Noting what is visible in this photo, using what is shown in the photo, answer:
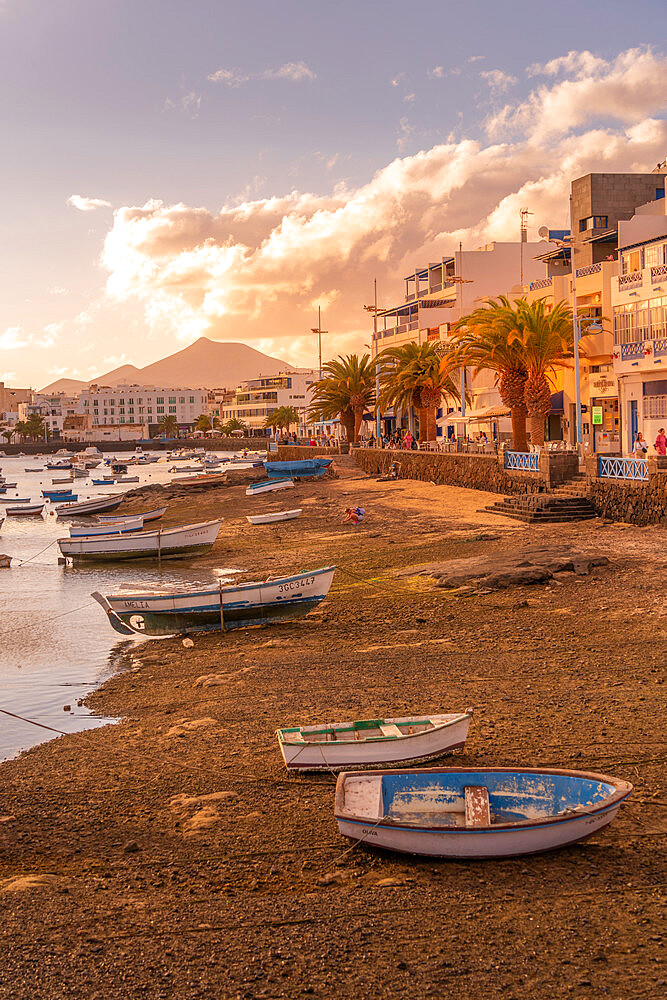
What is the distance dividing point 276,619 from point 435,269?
242ft

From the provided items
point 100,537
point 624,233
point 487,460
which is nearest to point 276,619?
point 100,537

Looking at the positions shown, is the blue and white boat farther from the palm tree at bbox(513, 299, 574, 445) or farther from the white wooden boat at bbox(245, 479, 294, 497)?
the palm tree at bbox(513, 299, 574, 445)

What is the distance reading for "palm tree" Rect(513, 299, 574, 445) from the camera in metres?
39.5

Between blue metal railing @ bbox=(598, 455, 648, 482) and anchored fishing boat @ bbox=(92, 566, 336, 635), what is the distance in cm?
1362

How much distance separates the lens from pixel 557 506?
32.0 meters

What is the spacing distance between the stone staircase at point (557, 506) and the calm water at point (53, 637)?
1180 centimetres

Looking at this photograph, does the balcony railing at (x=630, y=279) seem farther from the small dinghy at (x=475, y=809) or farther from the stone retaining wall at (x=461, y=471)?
the small dinghy at (x=475, y=809)

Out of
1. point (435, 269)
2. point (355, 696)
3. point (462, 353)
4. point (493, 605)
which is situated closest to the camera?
point (355, 696)

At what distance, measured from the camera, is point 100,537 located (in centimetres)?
3806

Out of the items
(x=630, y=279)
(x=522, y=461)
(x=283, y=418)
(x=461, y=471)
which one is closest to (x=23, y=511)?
(x=461, y=471)

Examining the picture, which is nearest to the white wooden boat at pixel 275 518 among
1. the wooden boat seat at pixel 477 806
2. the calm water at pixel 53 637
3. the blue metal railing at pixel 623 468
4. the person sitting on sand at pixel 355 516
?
the person sitting on sand at pixel 355 516

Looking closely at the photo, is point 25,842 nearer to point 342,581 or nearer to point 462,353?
point 342,581

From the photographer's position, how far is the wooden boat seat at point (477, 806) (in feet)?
28.4

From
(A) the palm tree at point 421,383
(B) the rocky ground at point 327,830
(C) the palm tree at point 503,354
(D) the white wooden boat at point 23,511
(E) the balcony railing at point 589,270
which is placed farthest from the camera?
(D) the white wooden boat at point 23,511
